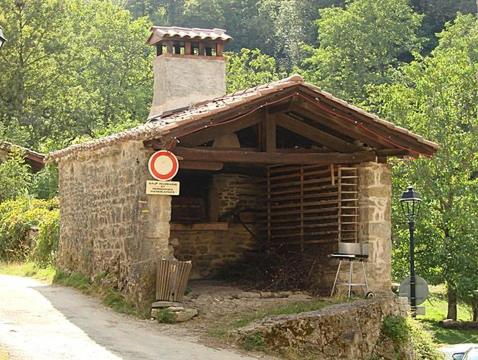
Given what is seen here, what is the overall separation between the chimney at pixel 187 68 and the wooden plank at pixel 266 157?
350 centimetres

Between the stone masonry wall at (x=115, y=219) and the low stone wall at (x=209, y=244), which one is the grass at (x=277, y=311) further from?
the low stone wall at (x=209, y=244)

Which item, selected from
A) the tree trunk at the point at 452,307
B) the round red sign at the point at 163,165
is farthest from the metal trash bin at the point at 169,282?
the tree trunk at the point at 452,307

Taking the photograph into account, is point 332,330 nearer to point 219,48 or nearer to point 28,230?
point 219,48

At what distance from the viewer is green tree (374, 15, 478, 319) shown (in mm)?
23266

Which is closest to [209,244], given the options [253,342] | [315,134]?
[315,134]

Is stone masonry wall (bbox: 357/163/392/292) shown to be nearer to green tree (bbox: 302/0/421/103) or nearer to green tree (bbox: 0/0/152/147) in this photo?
green tree (bbox: 0/0/152/147)

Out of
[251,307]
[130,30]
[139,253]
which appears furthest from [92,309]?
[130,30]

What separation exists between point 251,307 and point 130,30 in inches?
1461

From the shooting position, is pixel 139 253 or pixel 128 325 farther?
pixel 139 253

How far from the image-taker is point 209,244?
16781mm

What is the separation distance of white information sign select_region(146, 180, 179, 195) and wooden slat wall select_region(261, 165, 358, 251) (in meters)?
3.30

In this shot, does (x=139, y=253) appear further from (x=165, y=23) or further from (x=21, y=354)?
(x=165, y=23)

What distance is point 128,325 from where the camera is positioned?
1155cm

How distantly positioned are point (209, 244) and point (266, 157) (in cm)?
393
